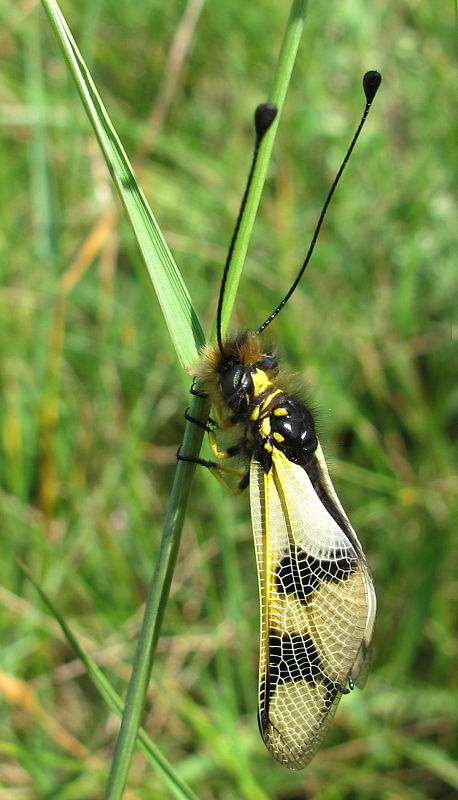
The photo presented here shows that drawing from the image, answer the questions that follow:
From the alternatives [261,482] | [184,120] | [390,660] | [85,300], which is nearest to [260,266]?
[85,300]

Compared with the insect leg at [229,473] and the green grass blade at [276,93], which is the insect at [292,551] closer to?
the insect leg at [229,473]

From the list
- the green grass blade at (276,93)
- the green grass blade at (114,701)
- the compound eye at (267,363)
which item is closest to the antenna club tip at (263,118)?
the green grass blade at (276,93)

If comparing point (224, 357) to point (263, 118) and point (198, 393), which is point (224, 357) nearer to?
point (198, 393)

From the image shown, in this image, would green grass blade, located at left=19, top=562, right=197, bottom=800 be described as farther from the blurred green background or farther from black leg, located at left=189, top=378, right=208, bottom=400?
the blurred green background

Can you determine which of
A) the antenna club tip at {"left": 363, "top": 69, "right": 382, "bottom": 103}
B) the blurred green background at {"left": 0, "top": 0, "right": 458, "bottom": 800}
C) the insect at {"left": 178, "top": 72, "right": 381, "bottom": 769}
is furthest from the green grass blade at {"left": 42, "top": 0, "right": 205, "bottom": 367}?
the blurred green background at {"left": 0, "top": 0, "right": 458, "bottom": 800}

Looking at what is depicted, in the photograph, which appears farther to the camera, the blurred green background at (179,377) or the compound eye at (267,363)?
the blurred green background at (179,377)

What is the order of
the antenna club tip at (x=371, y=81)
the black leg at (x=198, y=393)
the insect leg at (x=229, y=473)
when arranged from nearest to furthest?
A: the antenna club tip at (x=371, y=81) < the black leg at (x=198, y=393) < the insect leg at (x=229, y=473)

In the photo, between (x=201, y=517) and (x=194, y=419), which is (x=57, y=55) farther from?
(x=194, y=419)
